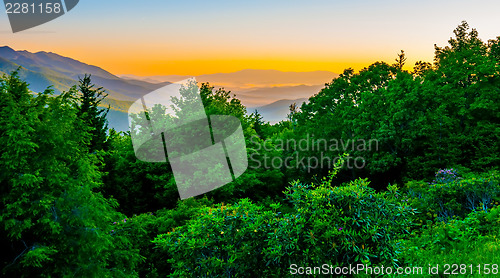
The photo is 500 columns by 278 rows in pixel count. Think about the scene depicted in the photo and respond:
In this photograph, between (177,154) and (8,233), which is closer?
(8,233)

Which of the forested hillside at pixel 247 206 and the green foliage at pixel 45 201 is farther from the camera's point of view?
the green foliage at pixel 45 201

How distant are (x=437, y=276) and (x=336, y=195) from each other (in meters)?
1.97

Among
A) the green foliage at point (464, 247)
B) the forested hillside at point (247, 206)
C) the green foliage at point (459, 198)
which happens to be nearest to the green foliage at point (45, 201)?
the forested hillside at point (247, 206)

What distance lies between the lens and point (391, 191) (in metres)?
6.33

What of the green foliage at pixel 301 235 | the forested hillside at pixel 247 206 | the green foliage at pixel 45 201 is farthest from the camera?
the green foliage at pixel 45 201

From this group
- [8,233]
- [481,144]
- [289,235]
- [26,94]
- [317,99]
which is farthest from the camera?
[317,99]

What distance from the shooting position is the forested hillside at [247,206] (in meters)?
5.79

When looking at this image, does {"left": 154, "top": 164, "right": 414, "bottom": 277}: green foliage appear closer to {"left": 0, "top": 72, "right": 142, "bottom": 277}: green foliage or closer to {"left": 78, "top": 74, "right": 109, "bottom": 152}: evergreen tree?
{"left": 0, "top": 72, "right": 142, "bottom": 277}: green foliage

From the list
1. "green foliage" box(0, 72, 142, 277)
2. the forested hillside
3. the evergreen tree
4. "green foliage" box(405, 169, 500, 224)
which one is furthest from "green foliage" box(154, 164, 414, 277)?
the evergreen tree

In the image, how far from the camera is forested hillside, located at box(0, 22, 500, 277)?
5785 millimetres

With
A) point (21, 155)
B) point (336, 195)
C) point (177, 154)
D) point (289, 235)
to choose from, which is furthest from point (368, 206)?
point (177, 154)

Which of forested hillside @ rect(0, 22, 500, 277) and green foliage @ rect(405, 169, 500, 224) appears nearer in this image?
forested hillside @ rect(0, 22, 500, 277)

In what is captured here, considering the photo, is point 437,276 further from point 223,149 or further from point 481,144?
point 481,144

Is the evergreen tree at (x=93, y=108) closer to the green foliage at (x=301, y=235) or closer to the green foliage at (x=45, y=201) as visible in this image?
the green foliage at (x=45, y=201)
